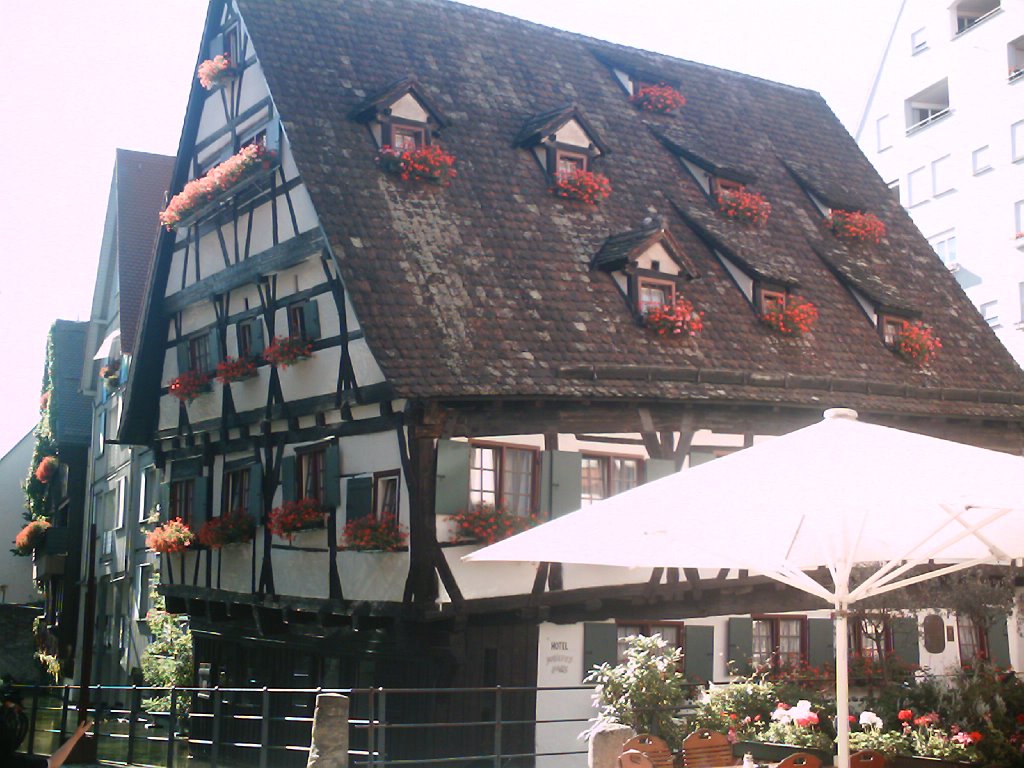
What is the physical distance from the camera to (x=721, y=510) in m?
7.82

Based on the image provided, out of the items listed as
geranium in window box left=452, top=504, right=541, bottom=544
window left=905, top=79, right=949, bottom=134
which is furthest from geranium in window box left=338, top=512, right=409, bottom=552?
window left=905, top=79, right=949, bottom=134

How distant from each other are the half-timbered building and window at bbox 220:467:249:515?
0.13 ft

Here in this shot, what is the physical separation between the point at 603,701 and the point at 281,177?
8659mm

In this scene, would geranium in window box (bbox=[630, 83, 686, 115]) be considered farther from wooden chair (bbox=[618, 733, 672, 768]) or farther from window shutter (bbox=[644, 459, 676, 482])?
wooden chair (bbox=[618, 733, 672, 768])

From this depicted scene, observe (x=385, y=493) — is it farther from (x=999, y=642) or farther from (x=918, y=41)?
(x=918, y=41)

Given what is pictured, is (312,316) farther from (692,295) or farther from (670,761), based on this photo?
(670,761)

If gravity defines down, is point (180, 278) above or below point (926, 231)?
below

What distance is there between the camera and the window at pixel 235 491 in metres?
20.1

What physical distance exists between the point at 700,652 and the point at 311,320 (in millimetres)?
6737

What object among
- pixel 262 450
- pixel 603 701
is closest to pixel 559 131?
pixel 262 450

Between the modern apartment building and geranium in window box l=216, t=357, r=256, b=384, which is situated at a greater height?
the modern apartment building

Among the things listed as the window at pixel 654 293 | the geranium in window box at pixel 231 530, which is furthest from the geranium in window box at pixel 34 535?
the window at pixel 654 293

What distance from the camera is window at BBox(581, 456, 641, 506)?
17578mm

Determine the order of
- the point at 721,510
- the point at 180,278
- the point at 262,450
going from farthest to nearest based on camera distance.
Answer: the point at 180,278 → the point at 262,450 → the point at 721,510
